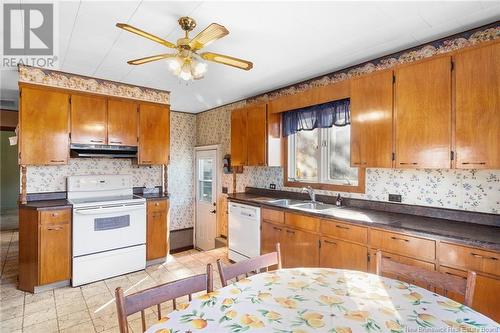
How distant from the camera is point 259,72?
134 inches

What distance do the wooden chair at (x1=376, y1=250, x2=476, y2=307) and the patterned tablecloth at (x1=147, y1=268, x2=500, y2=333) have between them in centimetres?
10

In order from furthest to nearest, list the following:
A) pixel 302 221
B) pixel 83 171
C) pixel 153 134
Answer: pixel 153 134
pixel 83 171
pixel 302 221

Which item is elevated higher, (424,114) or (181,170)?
(424,114)

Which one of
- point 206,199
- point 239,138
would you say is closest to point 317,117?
point 239,138

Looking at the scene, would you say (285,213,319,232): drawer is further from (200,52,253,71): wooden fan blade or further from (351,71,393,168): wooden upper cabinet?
(200,52,253,71): wooden fan blade

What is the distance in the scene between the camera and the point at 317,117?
353 centimetres

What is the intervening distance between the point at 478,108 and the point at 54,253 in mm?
4392

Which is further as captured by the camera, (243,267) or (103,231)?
(103,231)

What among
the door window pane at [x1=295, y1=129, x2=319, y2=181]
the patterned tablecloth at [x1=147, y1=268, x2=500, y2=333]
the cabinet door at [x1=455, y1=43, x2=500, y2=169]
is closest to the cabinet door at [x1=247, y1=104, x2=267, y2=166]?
the door window pane at [x1=295, y1=129, x2=319, y2=181]

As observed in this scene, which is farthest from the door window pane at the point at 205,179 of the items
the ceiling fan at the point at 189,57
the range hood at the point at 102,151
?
the ceiling fan at the point at 189,57

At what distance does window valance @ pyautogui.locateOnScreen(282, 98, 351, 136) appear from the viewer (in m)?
3.23

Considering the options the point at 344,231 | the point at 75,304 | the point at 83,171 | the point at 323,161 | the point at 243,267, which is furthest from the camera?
the point at 83,171

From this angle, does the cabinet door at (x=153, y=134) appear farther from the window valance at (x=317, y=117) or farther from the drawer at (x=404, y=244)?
the drawer at (x=404, y=244)

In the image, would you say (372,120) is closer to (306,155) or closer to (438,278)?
(306,155)
